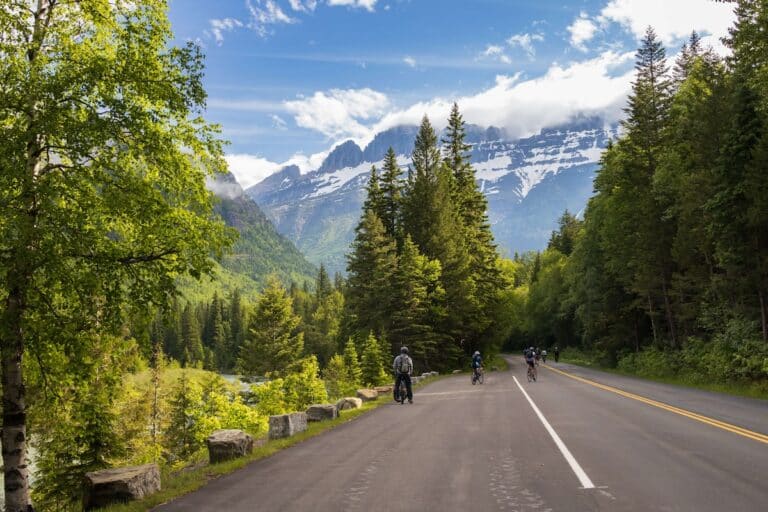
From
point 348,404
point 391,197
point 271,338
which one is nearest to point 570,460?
point 348,404

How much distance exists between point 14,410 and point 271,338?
5221cm

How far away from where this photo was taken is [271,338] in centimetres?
5991

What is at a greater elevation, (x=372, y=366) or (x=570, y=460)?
(x=570, y=460)

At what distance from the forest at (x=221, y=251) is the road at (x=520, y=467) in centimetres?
344

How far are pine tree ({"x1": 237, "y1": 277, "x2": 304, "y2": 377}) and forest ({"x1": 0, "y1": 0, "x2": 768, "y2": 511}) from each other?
233mm

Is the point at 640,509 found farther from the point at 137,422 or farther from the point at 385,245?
the point at 385,245

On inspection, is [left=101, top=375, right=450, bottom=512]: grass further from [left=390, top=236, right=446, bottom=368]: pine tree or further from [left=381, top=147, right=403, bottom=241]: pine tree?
[left=381, top=147, right=403, bottom=241]: pine tree

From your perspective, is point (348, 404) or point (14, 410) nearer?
point (14, 410)

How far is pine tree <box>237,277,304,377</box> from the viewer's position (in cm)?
5938

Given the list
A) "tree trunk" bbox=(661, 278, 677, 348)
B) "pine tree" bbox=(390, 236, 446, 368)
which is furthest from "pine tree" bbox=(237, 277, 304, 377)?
"tree trunk" bbox=(661, 278, 677, 348)

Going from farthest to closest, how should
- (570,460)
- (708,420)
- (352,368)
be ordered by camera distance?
(352,368) → (708,420) → (570,460)

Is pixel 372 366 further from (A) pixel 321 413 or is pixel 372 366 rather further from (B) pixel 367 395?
(A) pixel 321 413

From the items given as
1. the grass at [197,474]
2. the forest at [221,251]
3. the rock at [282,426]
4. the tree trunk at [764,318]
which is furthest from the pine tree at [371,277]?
the rock at [282,426]

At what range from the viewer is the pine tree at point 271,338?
59.4 m
